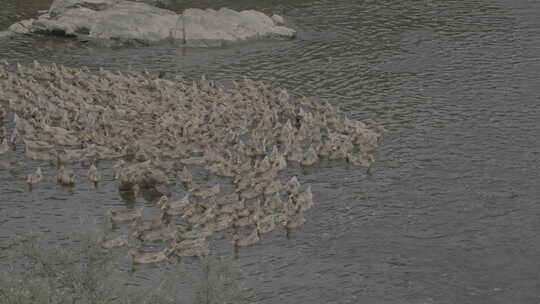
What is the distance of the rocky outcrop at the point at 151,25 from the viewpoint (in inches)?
2149

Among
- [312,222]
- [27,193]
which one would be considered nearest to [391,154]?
[312,222]

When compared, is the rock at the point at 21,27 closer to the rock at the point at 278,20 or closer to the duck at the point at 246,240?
the rock at the point at 278,20

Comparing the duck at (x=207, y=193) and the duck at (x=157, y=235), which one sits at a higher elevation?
the duck at (x=207, y=193)

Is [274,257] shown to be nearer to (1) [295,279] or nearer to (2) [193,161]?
(1) [295,279]

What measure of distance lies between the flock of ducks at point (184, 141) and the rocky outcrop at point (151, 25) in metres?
7.91

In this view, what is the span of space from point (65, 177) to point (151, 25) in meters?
23.3

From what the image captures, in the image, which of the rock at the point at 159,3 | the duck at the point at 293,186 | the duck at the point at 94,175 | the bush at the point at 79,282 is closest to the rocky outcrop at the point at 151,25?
the rock at the point at 159,3

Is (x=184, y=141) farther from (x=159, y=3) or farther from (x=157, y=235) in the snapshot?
(x=159, y=3)

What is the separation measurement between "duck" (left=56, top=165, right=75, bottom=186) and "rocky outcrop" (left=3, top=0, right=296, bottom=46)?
2164cm

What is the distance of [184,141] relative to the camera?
124 ft

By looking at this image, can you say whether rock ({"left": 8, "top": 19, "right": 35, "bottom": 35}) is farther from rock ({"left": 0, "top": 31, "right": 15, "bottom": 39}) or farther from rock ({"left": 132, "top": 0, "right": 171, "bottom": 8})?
rock ({"left": 132, "top": 0, "right": 171, "bottom": 8})

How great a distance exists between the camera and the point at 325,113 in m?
40.5

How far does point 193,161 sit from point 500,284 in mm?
15086

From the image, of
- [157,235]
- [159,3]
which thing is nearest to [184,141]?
[157,235]
